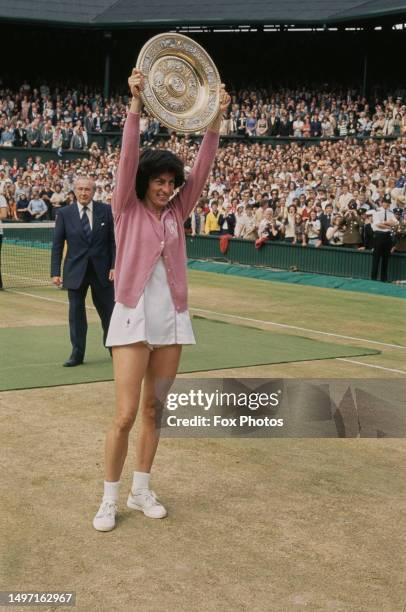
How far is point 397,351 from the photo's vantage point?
11680 millimetres

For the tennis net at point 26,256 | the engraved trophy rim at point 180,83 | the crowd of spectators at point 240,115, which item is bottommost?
the tennis net at point 26,256

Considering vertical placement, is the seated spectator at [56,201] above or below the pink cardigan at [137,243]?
below

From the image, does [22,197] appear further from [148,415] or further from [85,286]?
[148,415]

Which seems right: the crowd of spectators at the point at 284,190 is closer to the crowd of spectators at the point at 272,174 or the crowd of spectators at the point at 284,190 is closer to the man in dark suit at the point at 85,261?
the crowd of spectators at the point at 272,174

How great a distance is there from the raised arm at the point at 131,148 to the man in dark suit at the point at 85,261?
16.0ft

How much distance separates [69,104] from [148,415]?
33.8 metres

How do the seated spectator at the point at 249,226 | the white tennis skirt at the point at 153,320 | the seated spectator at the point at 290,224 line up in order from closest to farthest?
the white tennis skirt at the point at 153,320 < the seated spectator at the point at 290,224 < the seated spectator at the point at 249,226

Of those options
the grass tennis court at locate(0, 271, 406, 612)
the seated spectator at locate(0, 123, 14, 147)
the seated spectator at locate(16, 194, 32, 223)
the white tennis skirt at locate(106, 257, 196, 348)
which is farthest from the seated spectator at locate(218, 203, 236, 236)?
the white tennis skirt at locate(106, 257, 196, 348)

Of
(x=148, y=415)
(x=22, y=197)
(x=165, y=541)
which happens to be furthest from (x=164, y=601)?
(x=22, y=197)

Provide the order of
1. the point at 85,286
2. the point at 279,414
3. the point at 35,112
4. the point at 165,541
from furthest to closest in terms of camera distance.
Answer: the point at 35,112 < the point at 85,286 < the point at 279,414 < the point at 165,541

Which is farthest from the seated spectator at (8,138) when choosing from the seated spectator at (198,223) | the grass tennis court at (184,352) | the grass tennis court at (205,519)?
the grass tennis court at (205,519)

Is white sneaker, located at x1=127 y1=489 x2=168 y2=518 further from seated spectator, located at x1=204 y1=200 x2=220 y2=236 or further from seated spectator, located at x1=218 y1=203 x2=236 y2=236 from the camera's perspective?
seated spectator, located at x1=204 y1=200 x2=220 y2=236

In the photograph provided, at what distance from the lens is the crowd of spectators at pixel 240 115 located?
28.0 metres

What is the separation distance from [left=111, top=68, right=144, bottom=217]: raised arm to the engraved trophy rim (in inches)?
4.9
